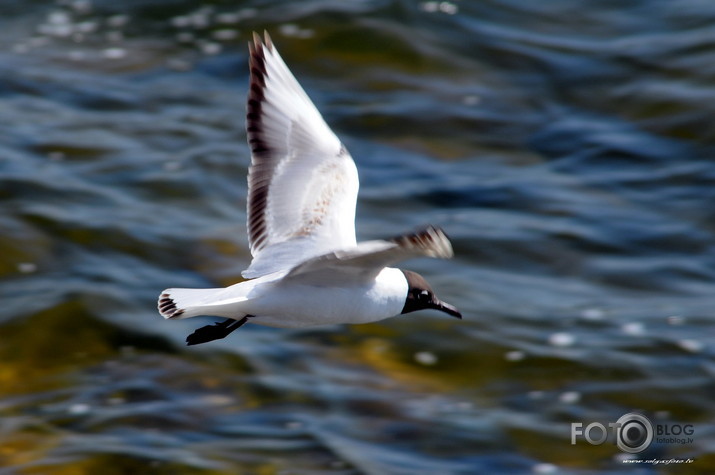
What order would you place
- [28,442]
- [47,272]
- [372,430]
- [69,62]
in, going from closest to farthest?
[28,442] → [372,430] → [47,272] → [69,62]

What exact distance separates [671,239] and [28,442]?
6.90 meters

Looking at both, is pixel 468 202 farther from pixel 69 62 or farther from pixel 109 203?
pixel 69 62

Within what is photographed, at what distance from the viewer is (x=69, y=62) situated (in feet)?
47.1

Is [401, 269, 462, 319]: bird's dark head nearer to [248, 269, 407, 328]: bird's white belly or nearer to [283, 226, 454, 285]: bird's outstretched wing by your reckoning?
[248, 269, 407, 328]: bird's white belly

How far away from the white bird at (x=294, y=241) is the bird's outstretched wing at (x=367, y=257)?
1cm

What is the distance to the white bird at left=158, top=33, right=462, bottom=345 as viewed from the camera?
5602 millimetres

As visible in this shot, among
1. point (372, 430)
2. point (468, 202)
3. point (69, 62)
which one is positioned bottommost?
point (372, 430)

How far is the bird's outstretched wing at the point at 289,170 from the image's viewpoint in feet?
20.7

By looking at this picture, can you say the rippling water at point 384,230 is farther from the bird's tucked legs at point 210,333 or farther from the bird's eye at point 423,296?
the bird's eye at point 423,296

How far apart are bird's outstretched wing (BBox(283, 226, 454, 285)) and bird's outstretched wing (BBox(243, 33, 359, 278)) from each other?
54 cm

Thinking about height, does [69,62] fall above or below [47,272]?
above

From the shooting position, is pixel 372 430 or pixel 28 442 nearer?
pixel 28 442

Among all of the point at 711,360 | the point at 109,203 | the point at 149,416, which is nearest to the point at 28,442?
the point at 149,416

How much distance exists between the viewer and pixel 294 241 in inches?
245
